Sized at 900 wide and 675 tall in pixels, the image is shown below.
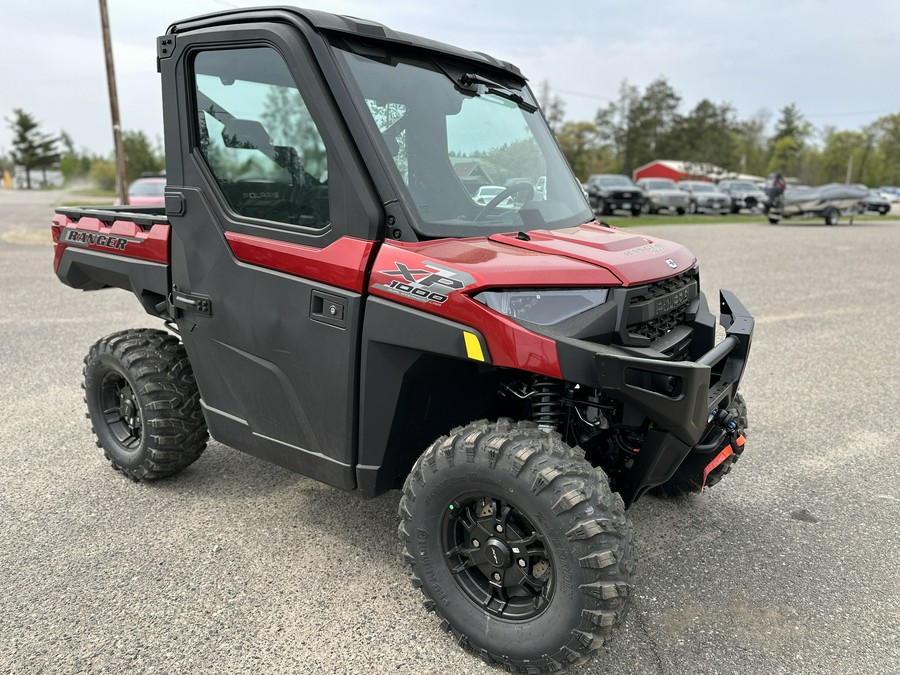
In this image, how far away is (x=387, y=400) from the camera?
103 inches

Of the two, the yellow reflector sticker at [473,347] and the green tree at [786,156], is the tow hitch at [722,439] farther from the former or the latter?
the green tree at [786,156]

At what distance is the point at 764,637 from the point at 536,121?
250cm

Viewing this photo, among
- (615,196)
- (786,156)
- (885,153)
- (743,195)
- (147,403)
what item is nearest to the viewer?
(147,403)

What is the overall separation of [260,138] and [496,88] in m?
1.09

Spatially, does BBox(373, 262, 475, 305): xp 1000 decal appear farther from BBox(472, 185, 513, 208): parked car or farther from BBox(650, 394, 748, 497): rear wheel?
BBox(650, 394, 748, 497): rear wheel

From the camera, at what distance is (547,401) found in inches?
99.7

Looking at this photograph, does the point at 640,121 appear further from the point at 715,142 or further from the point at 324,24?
the point at 324,24

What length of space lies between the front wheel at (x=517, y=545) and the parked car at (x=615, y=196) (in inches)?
980

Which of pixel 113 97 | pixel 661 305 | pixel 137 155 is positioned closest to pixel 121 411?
pixel 661 305

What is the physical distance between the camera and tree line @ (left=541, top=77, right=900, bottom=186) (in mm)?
64375

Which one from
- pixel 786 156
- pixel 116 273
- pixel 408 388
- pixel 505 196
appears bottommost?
pixel 408 388

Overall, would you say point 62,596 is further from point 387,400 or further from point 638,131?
point 638,131

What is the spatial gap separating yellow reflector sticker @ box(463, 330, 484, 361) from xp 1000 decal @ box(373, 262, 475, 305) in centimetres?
15

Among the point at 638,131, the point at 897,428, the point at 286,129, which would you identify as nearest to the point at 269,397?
the point at 286,129
